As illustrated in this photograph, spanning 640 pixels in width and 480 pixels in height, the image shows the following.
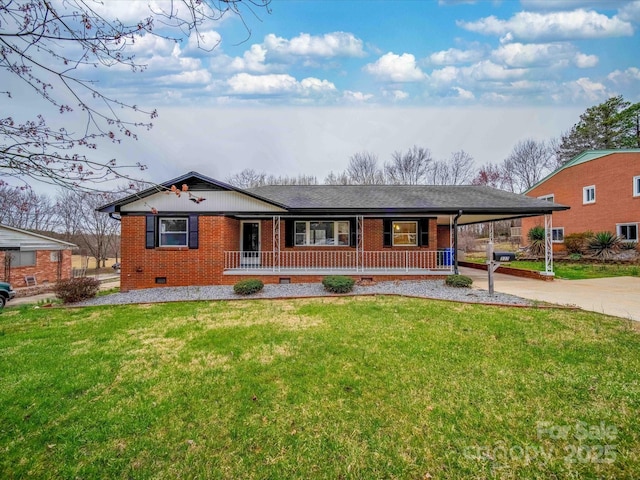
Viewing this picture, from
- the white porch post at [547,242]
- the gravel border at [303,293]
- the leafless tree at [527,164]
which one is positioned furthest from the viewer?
the leafless tree at [527,164]

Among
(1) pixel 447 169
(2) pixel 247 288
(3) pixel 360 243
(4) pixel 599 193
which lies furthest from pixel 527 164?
A: (2) pixel 247 288

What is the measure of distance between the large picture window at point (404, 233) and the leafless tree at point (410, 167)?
24.3 m

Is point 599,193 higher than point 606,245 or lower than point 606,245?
higher

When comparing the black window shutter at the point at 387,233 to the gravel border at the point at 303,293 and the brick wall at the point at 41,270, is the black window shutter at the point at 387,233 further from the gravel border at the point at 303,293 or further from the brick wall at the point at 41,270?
the brick wall at the point at 41,270

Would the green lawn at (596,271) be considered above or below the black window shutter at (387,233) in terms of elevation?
below

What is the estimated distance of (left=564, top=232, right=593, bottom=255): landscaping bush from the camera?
17.3m

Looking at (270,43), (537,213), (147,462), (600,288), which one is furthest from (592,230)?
(147,462)

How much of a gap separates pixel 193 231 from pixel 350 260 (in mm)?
6453

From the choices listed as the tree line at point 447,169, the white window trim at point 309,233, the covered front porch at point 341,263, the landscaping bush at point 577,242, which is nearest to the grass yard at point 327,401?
the covered front porch at point 341,263

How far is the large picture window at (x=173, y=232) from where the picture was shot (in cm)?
1099

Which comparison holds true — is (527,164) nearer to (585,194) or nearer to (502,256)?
(585,194)

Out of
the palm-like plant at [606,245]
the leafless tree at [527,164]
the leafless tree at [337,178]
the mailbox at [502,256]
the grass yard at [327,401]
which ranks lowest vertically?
the grass yard at [327,401]

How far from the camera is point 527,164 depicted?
120ft

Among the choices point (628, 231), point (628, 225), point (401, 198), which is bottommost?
point (628, 231)
